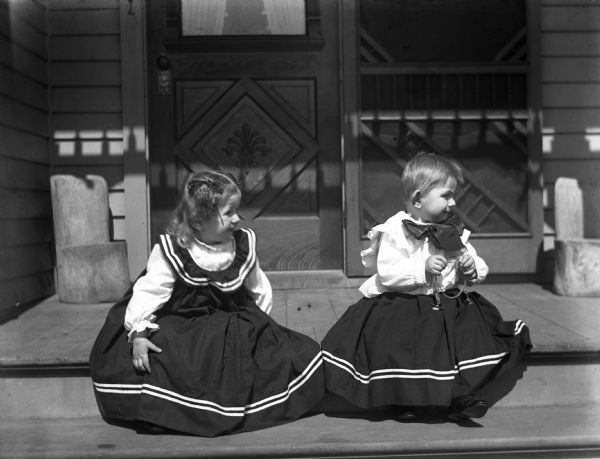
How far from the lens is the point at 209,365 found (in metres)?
2.88

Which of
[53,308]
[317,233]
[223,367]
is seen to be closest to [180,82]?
[317,233]

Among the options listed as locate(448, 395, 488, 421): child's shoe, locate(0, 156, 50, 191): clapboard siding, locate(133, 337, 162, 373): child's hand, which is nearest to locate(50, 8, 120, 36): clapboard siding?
locate(0, 156, 50, 191): clapboard siding

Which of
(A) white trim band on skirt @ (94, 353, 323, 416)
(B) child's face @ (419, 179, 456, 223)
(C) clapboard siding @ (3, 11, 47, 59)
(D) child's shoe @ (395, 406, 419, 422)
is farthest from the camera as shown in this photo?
(C) clapboard siding @ (3, 11, 47, 59)

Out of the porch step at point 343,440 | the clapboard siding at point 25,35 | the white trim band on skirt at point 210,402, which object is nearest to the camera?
the porch step at point 343,440

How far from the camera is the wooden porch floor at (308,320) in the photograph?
3.16 meters

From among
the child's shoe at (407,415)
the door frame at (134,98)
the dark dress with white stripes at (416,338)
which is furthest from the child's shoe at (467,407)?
the door frame at (134,98)

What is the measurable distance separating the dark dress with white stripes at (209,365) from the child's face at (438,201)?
718 millimetres

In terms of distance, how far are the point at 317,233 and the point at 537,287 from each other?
1.45 m

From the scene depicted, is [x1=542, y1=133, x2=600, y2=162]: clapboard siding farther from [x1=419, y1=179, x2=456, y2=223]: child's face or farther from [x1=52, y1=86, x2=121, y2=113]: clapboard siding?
[x1=52, y1=86, x2=121, y2=113]: clapboard siding

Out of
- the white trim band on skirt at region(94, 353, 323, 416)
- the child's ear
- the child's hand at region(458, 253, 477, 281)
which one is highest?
the child's ear

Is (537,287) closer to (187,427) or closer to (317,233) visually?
(317,233)

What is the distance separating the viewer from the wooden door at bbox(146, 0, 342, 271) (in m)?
4.89

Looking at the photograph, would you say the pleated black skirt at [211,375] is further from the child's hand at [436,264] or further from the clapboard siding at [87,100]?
the clapboard siding at [87,100]

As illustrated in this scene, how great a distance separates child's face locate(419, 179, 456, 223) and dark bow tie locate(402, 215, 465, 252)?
0.16ft
